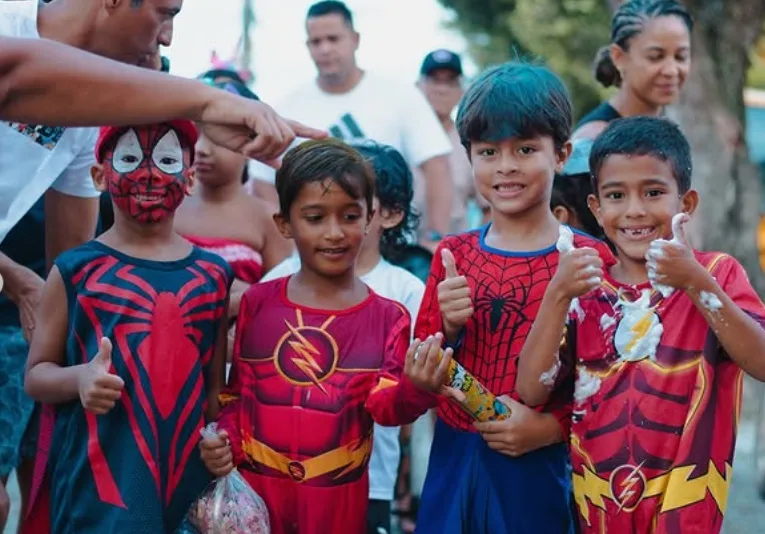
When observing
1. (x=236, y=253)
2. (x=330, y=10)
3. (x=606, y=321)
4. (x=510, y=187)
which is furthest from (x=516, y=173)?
(x=330, y=10)

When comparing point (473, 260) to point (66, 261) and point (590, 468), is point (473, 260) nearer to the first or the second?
point (590, 468)

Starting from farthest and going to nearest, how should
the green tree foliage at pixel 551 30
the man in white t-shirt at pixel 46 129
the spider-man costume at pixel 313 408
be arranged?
the green tree foliage at pixel 551 30, the man in white t-shirt at pixel 46 129, the spider-man costume at pixel 313 408

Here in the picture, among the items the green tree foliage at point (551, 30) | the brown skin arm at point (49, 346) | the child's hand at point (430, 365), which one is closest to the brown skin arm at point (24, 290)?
the brown skin arm at point (49, 346)

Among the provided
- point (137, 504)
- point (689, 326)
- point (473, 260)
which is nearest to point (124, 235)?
point (137, 504)

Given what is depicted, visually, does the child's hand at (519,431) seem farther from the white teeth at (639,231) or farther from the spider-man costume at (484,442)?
the white teeth at (639,231)

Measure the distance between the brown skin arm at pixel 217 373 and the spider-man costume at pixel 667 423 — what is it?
4.04 ft

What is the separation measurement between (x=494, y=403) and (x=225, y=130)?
111cm

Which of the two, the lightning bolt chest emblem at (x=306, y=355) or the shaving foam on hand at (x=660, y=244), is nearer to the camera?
the shaving foam on hand at (x=660, y=244)

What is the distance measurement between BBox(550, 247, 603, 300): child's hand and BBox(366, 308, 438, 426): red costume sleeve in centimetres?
53

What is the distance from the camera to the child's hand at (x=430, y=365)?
3402 mm

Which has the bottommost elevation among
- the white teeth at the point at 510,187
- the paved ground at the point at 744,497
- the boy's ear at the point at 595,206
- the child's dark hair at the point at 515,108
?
the paved ground at the point at 744,497

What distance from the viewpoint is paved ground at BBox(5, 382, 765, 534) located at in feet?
22.8

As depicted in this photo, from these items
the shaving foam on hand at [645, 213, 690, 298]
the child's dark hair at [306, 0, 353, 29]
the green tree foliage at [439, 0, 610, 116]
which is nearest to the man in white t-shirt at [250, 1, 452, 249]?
the child's dark hair at [306, 0, 353, 29]

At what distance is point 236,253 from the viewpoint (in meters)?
5.04
